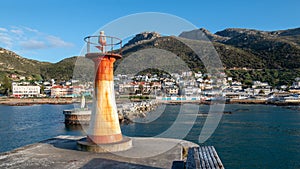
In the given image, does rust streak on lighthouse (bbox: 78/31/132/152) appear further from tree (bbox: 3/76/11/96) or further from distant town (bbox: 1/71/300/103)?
tree (bbox: 3/76/11/96)

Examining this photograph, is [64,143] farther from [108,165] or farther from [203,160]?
[203,160]

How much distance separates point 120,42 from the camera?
1291cm

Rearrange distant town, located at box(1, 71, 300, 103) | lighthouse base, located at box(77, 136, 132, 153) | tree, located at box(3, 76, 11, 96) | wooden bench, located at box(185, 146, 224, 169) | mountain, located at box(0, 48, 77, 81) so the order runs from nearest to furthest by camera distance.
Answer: wooden bench, located at box(185, 146, 224, 169) → lighthouse base, located at box(77, 136, 132, 153) → distant town, located at box(1, 71, 300, 103) → tree, located at box(3, 76, 11, 96) → mountain, located at box(0, 48, 77, 81)

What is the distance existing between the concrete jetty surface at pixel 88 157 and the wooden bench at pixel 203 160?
3.33 feet

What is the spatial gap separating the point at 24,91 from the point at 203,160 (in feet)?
367

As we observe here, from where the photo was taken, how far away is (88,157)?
1065cm

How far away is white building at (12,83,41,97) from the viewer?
353 ft

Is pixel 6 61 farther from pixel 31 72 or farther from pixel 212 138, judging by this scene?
pixel 212 138

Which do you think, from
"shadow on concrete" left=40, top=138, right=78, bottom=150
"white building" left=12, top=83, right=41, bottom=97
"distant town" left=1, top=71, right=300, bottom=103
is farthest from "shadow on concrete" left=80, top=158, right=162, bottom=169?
"white building" left=12, top=83, right=41, bottom=97

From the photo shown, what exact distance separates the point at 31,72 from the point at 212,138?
154300 millimetres

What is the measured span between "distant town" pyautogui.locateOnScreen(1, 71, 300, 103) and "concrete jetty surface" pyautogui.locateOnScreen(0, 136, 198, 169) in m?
76.1

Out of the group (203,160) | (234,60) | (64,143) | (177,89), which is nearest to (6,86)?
(177,89)

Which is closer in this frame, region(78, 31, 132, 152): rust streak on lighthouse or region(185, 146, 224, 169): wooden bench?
region(185, 146, 224, 169): wooden bench

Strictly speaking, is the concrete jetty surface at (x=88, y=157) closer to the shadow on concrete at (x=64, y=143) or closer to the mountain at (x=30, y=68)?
the shadow on concrete at (x=64, y=143)
